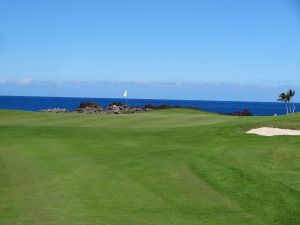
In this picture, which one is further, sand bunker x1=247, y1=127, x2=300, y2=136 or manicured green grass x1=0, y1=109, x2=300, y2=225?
sand bunker x1=247, y1=127, x2=300, y2=136

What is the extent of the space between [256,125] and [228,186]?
11517mm

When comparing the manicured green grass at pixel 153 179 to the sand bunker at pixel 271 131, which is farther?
the sand bunker at pixel 271 131

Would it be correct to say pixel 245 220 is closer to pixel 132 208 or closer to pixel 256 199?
pixel 256 199

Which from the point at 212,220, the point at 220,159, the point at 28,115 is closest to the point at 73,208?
the point at 212,220

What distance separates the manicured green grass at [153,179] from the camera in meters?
9.88

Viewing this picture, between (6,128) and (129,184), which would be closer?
(129,184)

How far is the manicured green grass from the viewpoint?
9.88 meters

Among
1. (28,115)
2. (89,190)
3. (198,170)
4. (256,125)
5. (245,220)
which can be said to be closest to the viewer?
(245,220)

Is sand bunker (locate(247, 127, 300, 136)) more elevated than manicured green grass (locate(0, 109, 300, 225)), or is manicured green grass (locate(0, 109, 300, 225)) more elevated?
sand bunker (locate(247, 127, 300, 136))

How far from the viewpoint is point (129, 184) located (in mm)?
12641

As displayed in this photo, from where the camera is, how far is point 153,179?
1320cm

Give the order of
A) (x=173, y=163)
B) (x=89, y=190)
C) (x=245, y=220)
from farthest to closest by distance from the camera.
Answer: (x=173, y=163), (x=89, y=190), (x=245, y=220)

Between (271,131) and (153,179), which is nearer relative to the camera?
(153,179)

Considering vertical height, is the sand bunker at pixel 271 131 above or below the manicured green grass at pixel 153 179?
above
